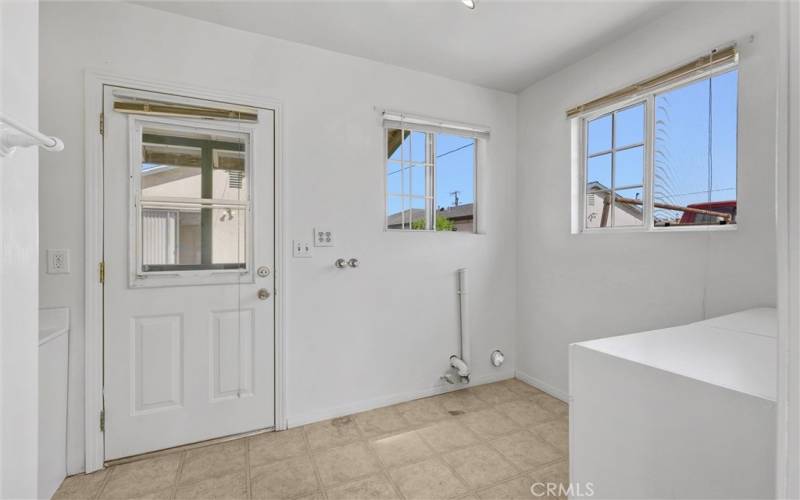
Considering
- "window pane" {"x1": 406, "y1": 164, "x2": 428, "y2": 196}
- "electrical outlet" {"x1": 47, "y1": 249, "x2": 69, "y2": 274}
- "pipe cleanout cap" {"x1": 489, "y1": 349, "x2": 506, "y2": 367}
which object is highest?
"window pane" {"x1": 406, "y1": 164, "x2": 428, "y2": 196}

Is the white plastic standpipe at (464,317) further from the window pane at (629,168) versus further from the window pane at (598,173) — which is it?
the window pane at (629,168)

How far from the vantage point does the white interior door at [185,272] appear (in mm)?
1932

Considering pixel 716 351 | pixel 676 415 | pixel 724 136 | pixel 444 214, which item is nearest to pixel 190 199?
pixel 444 214

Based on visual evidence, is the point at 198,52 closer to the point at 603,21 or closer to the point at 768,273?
the point at 603,21

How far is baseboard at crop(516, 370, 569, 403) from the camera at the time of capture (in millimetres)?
2652

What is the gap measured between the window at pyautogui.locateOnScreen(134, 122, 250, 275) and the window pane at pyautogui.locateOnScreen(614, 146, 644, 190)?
2.40m

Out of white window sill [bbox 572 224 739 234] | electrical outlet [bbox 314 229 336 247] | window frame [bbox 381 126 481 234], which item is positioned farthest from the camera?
window frame [bbox 381 126 481 234]

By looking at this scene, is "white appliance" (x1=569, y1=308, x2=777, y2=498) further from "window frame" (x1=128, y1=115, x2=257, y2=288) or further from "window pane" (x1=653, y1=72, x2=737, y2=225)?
"window frame" (x1=128, y1=115, x2=257, y2=288)

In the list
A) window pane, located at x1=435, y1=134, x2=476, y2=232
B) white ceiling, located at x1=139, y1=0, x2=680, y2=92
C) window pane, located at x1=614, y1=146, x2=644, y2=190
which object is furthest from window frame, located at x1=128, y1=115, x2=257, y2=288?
window pane, located at x1=614, y1=146, x2=644, y2=190

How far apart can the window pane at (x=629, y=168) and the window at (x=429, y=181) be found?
→ 3.42 ft

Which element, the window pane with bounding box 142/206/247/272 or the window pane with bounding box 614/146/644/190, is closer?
the window pane with bounding box 142/206/247/272

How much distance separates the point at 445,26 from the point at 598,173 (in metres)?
1.43
